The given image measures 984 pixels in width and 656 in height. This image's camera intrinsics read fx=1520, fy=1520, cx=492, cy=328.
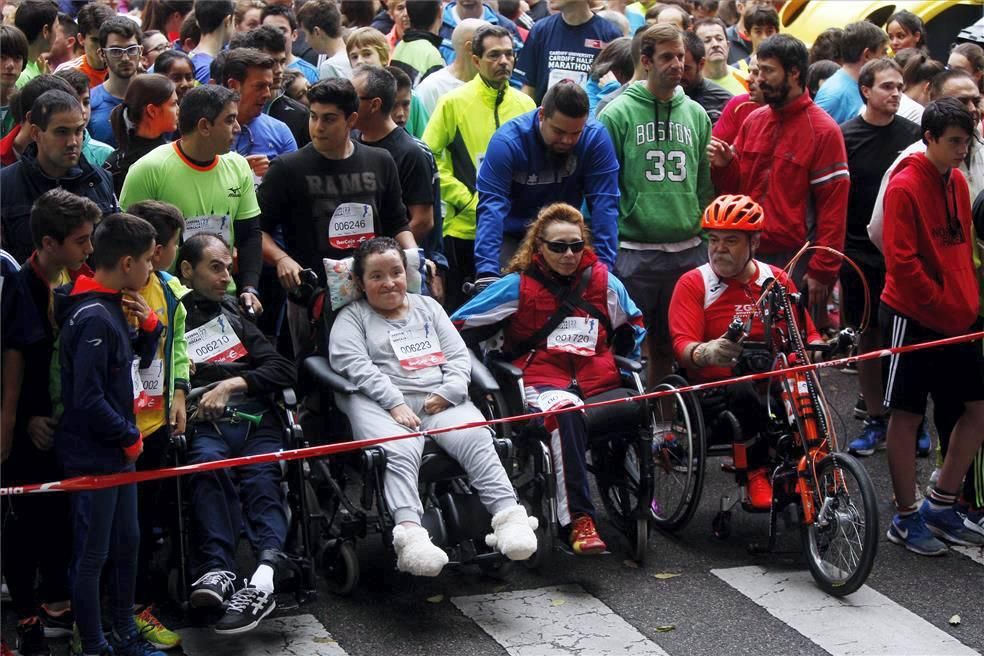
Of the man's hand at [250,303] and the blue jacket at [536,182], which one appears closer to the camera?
the man's hand at [250,303]

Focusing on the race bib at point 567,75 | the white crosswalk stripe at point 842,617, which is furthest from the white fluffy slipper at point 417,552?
the race bib at point 567,75

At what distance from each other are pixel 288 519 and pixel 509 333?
1484 mm

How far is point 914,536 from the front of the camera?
23.6ft

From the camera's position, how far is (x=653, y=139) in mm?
8367

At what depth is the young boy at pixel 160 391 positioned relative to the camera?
5832 mm

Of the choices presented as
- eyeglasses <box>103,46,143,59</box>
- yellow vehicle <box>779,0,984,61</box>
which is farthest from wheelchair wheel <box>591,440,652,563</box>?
yellow vehicle <box>779,0,984,61</box>

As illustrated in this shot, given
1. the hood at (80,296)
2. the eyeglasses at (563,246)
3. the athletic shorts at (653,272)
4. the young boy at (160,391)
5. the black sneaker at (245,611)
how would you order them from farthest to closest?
the athletic shorts at (653,272) < the eyeglasses at (563,246) < the young boy at (160,391) < the black sneaker at (245,611) < the hood at (80,296)

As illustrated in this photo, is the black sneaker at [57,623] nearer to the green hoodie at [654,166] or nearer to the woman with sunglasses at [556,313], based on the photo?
the woman with sunglasses at [556,313]

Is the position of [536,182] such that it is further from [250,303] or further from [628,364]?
[250,303]

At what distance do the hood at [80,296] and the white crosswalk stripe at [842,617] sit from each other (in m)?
2.99

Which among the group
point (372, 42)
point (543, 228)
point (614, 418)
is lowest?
point (614, 418)

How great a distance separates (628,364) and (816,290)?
1623 millimetres

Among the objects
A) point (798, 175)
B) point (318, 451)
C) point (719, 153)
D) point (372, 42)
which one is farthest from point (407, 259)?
point (372, 42)

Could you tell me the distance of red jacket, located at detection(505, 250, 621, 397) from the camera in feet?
23.4
